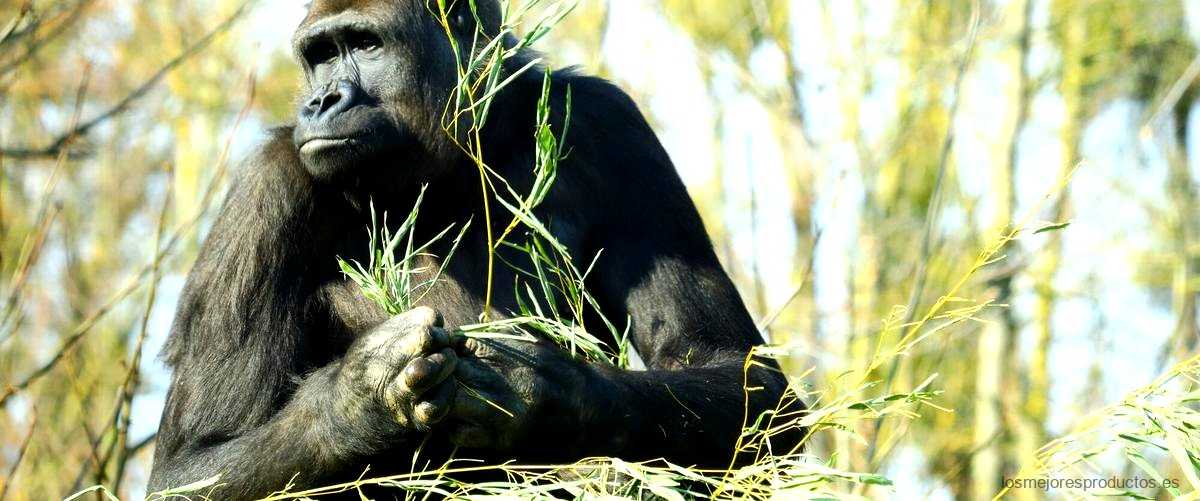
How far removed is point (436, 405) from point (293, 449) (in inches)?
34.6

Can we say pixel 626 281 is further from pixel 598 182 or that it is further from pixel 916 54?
pixel 916 54

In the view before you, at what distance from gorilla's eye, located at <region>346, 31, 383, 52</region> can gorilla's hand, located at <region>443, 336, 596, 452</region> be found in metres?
1.69

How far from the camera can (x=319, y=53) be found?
5289 millimetres

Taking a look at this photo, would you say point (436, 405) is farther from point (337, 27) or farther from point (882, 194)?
point (882, 194)

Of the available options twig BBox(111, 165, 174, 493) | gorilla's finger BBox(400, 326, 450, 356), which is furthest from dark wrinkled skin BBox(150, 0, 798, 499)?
twig BBox(111, 165, 174, 493)

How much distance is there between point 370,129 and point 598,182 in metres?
Answer: 0.98

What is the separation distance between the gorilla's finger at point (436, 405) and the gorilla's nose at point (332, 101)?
4.69 ft

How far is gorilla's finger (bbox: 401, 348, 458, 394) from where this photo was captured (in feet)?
11.8

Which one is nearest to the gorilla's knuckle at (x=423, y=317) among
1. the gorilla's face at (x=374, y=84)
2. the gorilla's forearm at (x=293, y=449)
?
the gorilla's forearm at (x=293, y=449)

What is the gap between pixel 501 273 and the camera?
5.05 metres

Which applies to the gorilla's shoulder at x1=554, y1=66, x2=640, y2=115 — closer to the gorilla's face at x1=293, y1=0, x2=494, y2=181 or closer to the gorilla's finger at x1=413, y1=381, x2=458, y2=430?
the gorilla's face at x1=293, y1=0, x2=494, y2=181

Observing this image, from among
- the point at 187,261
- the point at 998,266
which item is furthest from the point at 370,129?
the point at 187,261

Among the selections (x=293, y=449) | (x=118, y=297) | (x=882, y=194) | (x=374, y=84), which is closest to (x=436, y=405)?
(x=293, y=449)

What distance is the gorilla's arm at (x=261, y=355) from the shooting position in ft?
14.1
